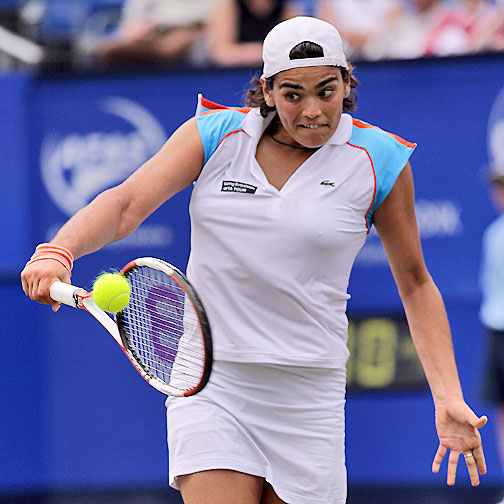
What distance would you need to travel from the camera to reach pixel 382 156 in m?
2.85

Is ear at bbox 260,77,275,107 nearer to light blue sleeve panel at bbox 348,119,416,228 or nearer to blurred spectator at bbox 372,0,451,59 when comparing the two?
light blue sleeve panel at bbox 348,119,416,228

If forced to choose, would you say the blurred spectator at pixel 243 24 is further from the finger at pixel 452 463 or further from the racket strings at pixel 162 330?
the finger at pixel 452 463

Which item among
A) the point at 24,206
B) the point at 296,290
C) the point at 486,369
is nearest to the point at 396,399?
the point at 486,369

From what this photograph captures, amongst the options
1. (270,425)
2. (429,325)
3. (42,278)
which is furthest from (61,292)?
(429,325)

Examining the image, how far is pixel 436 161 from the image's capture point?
5.32 m

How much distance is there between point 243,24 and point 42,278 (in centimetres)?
396

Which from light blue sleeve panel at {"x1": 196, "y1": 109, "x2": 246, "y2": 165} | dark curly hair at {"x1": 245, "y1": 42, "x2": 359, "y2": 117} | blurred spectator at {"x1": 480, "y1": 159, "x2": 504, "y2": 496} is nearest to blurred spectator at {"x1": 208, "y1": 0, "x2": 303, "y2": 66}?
blurred spectator at {"x1": 480, "y1": 159, "x2": 504, "y2": 496}

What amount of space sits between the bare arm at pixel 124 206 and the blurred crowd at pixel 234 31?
2731 millimetres

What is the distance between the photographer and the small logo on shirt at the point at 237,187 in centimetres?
280

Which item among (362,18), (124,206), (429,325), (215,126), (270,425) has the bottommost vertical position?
(270,425)

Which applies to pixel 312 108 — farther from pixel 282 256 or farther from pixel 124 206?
pixel 124 206

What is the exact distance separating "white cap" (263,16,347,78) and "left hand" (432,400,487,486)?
1.05 meters

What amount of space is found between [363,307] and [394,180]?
102 inches

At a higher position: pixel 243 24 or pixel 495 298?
pixel 243 24
